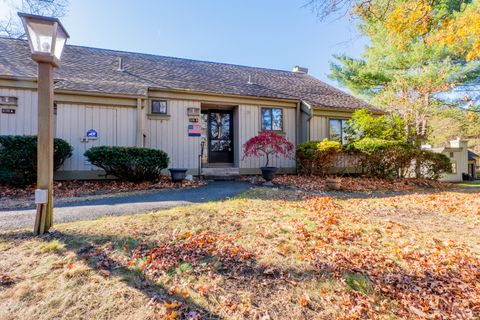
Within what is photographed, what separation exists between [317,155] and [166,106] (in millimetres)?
6155

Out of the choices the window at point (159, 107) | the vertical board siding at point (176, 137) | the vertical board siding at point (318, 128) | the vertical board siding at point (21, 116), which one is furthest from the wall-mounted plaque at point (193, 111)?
the vertical board siding at point (318, 128)

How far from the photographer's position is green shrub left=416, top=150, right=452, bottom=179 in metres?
10.0

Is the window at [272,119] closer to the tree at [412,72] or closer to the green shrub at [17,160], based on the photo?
the tree at [412,72]

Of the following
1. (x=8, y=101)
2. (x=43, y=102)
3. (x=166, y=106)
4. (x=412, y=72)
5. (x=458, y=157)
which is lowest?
(x=458, y=157)

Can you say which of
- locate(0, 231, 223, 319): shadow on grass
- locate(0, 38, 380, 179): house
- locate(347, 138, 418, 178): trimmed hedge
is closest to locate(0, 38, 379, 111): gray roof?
locate(0, 38, 380, 179): house

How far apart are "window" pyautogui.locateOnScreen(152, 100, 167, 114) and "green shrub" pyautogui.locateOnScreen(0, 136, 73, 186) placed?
3749 mm

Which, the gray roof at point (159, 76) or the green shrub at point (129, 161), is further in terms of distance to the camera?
the gray roof at point (159, 76)

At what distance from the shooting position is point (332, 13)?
4801 mm

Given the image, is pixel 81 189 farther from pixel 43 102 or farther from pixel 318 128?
pixel 318 128

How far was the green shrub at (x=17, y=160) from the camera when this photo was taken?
6.21 metres

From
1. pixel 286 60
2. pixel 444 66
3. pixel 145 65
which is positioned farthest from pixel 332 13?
pixel 286 60

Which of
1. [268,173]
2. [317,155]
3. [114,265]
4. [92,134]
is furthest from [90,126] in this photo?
[317,155]

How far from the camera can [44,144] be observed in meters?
2.99

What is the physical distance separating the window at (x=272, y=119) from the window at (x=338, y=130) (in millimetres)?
2566
